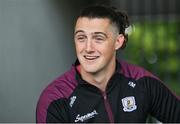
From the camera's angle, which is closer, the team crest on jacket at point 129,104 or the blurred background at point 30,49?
the team crest on jacket at point 129,104

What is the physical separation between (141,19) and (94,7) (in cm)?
374

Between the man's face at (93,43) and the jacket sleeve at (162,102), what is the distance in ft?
1.00

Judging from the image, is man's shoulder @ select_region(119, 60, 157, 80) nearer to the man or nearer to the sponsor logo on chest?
the man

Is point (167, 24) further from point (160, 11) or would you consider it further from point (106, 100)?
point (106, 100)

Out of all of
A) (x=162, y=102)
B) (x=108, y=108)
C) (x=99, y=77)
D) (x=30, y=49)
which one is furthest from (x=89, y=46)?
(x=30, y=49)

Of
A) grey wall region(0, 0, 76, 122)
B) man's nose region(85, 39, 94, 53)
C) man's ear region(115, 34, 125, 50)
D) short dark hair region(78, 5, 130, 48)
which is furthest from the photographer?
grey wall region(0, 0, 76, 122)

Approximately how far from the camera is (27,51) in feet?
20.2

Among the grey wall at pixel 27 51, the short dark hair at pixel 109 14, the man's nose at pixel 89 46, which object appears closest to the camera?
the man's nose at pixel 89 46

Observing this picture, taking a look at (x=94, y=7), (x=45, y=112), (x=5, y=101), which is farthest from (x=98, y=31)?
(x=5, y=101)

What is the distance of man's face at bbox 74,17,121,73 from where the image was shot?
330 centimetres

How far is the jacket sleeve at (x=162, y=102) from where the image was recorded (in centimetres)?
344

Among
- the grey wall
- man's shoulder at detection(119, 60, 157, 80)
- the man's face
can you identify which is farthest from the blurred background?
the man's face

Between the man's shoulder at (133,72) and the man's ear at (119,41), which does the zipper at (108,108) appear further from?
the man's ear at (119,41)

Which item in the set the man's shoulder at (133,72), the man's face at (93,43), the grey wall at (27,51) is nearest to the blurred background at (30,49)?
the grey wall at (27,51)
